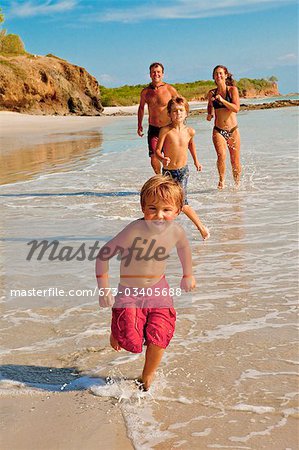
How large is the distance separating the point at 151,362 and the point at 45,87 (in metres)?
37.9

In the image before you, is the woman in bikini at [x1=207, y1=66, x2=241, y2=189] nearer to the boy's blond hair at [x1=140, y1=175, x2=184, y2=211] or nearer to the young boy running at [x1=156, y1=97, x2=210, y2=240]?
the young boy running at [x1=156, y1=97, x2=210, y2=240]

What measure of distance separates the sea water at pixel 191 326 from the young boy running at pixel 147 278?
0.24 meters

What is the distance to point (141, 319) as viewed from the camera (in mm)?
3016

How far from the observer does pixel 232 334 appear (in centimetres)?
365

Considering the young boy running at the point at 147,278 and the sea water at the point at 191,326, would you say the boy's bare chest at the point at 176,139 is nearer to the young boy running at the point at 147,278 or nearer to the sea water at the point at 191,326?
the sea water at the point at 191,326

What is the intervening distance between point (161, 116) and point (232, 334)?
5.42 m

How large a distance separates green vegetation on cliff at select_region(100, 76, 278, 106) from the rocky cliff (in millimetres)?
10205

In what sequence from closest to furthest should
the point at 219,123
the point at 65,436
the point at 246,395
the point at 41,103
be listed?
the point at 65,436, the point at 246,395, the point at 219,123, the point at 41,103

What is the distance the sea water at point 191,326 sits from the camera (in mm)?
2748

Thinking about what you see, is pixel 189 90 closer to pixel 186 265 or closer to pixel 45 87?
pixel 45 87

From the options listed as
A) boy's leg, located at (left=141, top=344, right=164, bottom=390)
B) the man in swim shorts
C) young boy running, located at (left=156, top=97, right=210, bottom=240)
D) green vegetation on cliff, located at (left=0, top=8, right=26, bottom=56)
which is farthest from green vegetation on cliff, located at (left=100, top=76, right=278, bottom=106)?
boy's leg, located at (left=141, top=344, right=164, bottom=390)

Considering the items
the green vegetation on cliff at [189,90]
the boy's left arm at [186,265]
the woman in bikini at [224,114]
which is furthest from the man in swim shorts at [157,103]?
the green vegetation on cliff at [189,90]

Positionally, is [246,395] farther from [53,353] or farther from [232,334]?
[53,353]

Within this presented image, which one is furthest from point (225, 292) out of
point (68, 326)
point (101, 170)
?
point (101, 170)
